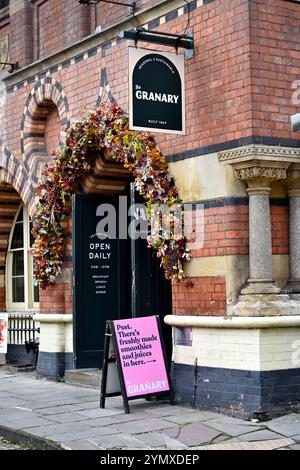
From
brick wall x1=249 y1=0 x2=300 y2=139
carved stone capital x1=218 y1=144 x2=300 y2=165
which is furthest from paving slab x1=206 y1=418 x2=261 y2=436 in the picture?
brick wall x1=249 y1=0 x2=300 y2=139

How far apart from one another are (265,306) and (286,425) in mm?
1275

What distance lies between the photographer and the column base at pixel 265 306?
8594 millimetres

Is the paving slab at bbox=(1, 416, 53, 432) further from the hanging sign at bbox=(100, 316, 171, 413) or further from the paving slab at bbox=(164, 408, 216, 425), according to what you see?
the paving slab at bbox=(164, 408, 216, 425)

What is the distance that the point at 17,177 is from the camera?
44.1 ft

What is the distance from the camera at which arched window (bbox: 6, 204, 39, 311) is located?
572 inches

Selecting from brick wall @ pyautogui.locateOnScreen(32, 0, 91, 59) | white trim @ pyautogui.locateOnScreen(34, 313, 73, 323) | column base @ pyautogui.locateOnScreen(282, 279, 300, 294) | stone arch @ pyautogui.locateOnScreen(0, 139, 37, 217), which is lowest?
white trim @ pyautogui.locateOnScreen(34, 313, 73, 323)

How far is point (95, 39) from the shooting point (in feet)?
37.2

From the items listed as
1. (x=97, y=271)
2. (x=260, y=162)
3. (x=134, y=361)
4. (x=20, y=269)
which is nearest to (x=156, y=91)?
(x=260, y=162)

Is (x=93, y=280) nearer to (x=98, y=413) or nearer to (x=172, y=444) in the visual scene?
(x=98, y=413)

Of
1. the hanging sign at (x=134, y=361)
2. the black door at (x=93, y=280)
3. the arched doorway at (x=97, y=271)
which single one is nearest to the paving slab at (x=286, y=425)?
the hanging sign at (x=134, y=361)

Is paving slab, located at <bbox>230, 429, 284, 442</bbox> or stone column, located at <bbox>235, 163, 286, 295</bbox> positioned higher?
stone column, located at <bbox>235, 163, 286, 295</bbox>

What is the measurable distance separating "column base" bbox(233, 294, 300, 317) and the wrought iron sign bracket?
3.02 metres

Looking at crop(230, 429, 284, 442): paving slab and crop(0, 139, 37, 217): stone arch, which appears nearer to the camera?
crop(230, 429, 284, 442): paving slab

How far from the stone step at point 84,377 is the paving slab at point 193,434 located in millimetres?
2986
